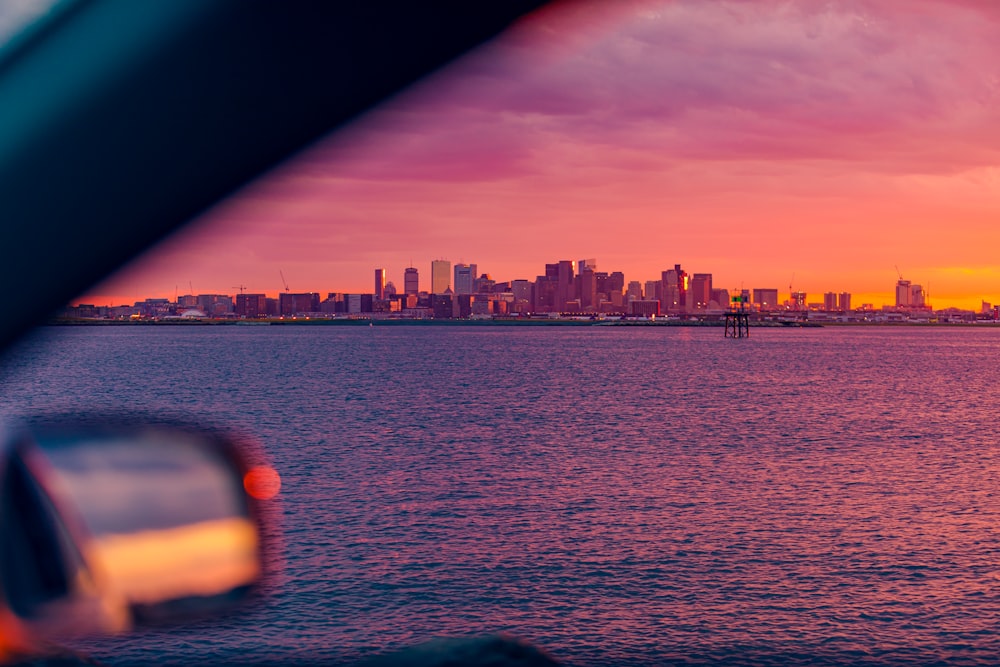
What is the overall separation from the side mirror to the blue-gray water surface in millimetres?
187

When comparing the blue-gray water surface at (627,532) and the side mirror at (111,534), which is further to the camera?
the blue-gray water surface at (627,532)

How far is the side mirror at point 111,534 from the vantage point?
1.51m

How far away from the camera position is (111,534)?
1611 mm

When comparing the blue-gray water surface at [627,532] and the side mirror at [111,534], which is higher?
the side mirror at [111,534]

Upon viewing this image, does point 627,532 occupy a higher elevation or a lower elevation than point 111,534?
lower

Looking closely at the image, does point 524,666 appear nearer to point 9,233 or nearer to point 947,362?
point 9,233

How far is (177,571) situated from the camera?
5.18 feet

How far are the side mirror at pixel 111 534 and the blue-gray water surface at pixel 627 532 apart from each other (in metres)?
0.19

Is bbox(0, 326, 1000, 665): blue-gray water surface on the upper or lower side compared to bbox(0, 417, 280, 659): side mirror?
lower

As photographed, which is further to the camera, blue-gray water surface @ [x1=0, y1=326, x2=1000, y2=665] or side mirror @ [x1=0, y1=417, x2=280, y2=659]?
blue-gray water surface @ [x1=0, y1=326, x2=1000, y2=665]

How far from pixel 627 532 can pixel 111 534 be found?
29422mm

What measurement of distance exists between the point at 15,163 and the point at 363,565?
2562 cm

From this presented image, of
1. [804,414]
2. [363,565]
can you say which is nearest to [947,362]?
[804,414]

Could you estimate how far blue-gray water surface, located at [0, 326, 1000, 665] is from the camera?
66.8ft
